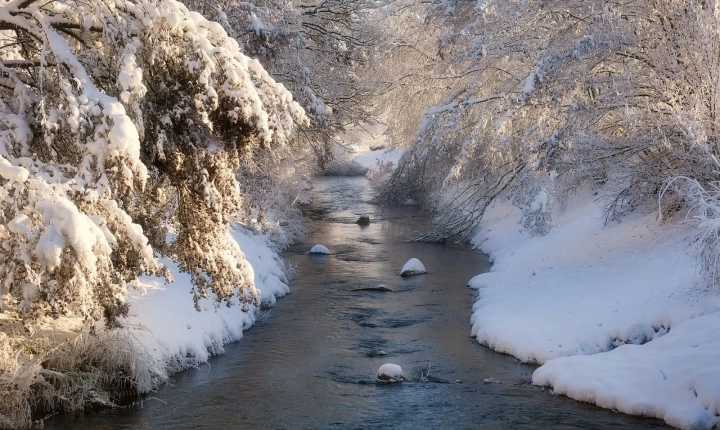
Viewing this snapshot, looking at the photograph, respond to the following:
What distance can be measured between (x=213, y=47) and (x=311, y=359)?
233 inches

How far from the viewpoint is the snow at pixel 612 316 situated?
1050 centimetres

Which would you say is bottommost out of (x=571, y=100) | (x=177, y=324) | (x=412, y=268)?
(x=177, y=324)

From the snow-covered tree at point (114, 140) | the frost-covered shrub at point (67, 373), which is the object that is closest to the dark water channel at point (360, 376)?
the frost-covered shrub at point (67, 373)

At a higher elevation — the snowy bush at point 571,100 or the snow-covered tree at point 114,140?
the snowy bush at point 571,100

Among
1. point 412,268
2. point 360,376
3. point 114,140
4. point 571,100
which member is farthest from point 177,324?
point 571,100

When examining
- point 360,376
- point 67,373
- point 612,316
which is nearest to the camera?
point 67,373

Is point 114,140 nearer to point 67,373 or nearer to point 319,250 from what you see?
point 67,373

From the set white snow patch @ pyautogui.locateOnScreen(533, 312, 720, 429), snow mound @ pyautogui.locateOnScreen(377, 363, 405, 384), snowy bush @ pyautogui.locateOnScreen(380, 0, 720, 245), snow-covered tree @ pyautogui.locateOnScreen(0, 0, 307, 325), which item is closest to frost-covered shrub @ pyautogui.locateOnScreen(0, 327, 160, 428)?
snow-covered tree @ pyautogui.locateOnScreen(0, 0, 307, 325)

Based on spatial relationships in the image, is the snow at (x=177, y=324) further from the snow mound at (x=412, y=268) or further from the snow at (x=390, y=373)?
the snow mound at (x=412, y=268)

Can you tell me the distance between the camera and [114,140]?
7.83 m

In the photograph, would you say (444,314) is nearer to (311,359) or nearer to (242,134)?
(311,359)

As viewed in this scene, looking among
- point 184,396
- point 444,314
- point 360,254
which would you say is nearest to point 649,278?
point 444,314

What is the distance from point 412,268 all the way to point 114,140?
12798 mm

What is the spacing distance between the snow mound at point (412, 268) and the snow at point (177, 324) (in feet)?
16.9
